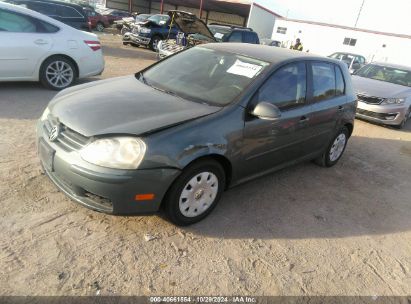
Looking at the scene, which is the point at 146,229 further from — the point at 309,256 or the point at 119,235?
the point at 309,256

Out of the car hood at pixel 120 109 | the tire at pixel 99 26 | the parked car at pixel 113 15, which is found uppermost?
the car hood at pixel 120 109

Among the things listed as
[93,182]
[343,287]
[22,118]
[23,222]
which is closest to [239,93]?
[93,182]

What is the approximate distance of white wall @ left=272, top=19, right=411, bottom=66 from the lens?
28.2 m

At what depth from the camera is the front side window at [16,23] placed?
20.6 ft

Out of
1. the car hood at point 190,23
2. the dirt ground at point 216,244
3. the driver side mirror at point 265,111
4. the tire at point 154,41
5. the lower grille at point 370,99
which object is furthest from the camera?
the tire at point 154,41

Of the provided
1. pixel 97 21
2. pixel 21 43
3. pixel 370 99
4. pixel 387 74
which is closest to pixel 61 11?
pixel 21 43

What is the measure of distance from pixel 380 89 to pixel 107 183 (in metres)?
7.99

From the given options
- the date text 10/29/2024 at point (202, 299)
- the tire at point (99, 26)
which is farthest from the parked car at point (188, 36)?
the tire at point (99, 26)

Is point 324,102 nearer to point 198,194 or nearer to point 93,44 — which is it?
point 198,194

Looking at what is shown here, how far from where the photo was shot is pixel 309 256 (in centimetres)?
326

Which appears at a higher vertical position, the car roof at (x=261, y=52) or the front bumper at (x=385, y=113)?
the car roof at (x=261, y=52)

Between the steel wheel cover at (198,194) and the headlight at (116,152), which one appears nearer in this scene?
the headlight at (116,152)

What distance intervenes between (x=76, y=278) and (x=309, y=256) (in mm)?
2025

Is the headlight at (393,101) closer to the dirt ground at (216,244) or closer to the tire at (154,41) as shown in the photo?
the dirt ground at (216,244)
